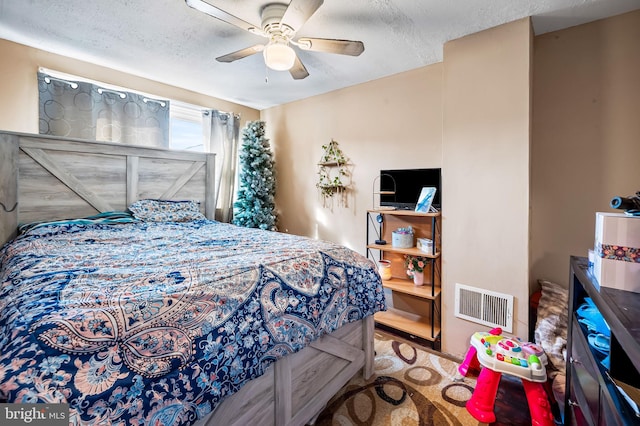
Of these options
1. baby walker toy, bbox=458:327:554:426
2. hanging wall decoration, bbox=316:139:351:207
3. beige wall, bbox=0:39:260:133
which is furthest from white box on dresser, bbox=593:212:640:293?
beige wall, bbox=0:39:260:133

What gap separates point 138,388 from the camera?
76cm

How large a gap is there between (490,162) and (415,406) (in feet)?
5.71

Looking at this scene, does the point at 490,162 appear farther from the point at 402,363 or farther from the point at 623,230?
the point at 402,363

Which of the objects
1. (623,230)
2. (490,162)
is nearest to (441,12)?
(490,162)

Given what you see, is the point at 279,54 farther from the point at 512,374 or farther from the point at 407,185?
the point at 512,374

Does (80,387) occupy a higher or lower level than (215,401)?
higher

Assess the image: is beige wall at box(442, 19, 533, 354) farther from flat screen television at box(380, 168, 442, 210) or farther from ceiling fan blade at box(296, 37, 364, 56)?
ceiling fan blade at box(296, 37, 364, 56)

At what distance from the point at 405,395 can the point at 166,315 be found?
1541 millimetres

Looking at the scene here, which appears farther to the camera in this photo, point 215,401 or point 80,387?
point 215,401

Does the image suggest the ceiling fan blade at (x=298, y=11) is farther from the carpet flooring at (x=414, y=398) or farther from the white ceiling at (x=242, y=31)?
the carpet flooring at (x=414, y=398)

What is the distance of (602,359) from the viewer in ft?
3.16

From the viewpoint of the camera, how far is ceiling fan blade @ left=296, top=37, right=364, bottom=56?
6.11 feet

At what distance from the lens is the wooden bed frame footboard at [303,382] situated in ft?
3.61

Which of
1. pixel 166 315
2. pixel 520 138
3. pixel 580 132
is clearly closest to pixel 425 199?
pixel 520 138
